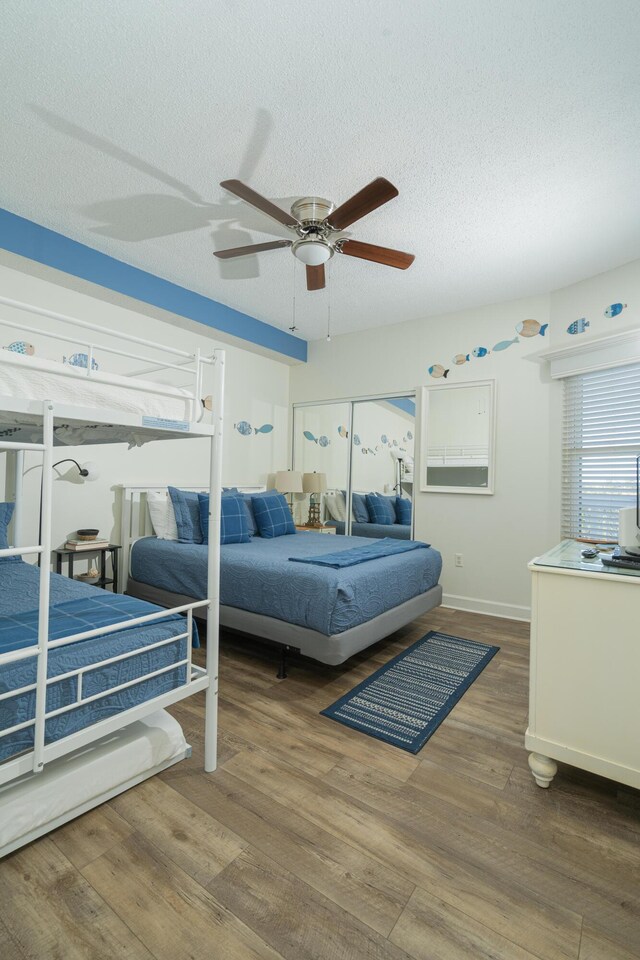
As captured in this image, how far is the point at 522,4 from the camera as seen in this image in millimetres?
1508

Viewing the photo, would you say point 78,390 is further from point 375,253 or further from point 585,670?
point 585,670

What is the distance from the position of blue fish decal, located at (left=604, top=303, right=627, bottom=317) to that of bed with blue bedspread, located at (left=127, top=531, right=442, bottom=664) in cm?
217

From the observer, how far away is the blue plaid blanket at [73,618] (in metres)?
1.48

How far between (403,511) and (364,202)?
9.72 feet

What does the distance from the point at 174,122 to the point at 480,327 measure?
115 inches

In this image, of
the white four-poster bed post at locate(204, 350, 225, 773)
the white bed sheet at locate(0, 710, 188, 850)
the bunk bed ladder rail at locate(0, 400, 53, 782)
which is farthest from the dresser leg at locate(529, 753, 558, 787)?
the bunk bed ladder rail at locate(0, 400, 53, 782)

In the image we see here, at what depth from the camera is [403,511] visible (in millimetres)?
4504

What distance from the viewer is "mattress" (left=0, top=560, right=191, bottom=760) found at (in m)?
1.28

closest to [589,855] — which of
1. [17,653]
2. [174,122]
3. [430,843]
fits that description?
[430,843]

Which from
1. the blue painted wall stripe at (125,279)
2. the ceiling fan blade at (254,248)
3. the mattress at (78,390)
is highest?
the blue painted wall stripe at (125,279)

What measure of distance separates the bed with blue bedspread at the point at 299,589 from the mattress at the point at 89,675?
2.69ft

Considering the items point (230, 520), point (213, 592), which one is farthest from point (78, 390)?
point (230, 520)

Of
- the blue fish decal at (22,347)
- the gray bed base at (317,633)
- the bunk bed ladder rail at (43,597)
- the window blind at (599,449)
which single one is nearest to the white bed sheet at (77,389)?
the bunk bed ladder rail at (43,597)

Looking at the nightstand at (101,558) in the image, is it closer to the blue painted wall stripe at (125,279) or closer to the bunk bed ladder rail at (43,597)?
the blue painted wall stripe at (125,279)
